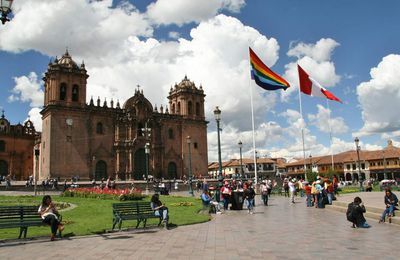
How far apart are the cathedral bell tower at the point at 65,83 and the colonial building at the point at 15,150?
1359 cm

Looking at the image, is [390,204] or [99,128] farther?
[99,128]

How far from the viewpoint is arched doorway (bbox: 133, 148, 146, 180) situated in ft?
164

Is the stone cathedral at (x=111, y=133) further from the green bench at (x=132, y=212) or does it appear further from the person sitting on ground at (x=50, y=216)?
the person sitting on ground at (x=50, y=216)

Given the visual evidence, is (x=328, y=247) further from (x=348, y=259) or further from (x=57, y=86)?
(x=57, y=86)

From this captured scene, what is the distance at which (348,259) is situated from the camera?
6969 millimetres

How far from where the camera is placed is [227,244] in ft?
28.5

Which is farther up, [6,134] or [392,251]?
[6,134]

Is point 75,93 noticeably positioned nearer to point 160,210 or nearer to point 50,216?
point 160,210

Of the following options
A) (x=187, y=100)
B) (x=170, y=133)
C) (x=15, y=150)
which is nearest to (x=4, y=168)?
(x=15, y=150)

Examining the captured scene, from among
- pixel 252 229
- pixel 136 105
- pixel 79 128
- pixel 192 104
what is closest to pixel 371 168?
pixel 192 104

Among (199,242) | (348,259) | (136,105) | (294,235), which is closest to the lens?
(348,259)

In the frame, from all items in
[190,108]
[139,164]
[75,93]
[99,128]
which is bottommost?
[139,164]

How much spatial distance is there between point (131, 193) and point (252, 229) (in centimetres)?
1347

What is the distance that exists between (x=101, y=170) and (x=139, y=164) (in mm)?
5316
